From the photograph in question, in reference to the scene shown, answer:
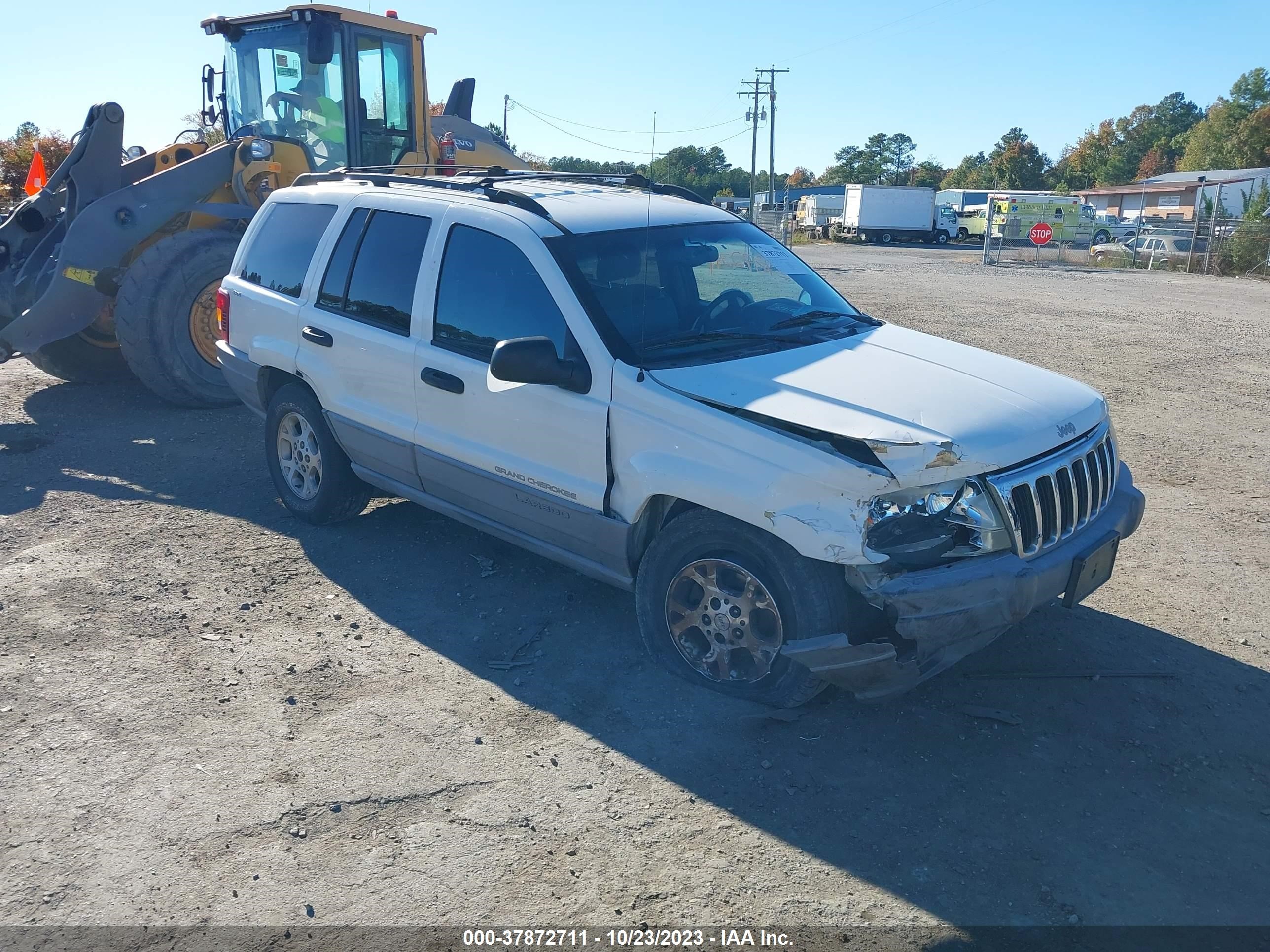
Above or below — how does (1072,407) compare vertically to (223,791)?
above

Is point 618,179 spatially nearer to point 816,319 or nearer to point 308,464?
point 816,319

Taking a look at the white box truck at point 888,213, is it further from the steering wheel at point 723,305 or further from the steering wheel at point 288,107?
the steering wheel at point 723,305

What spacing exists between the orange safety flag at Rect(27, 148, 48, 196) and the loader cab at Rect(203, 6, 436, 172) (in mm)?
1901

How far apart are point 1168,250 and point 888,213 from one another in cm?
2175

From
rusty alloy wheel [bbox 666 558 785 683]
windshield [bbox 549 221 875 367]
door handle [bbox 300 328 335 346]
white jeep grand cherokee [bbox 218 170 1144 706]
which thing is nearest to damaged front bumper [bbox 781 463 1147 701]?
white jeep grand cherokee [bbox 218 170 1144 706]

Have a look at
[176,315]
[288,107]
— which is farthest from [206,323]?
[288,107]

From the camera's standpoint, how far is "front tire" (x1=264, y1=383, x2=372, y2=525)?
6051 mm

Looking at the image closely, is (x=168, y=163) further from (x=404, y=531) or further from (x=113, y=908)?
(x=113, y=908)

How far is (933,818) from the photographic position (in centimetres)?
360

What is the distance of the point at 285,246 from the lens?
623 cm

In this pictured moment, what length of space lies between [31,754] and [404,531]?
2.64 m

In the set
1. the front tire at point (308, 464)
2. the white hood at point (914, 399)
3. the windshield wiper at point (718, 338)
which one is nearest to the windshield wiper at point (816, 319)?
the windshield wiper at point (718, 338)

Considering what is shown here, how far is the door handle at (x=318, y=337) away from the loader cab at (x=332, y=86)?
482cm

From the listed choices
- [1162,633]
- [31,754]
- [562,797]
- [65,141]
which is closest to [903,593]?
[562,797]
